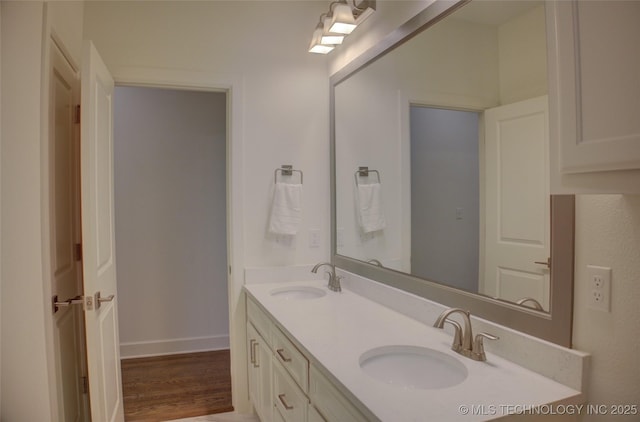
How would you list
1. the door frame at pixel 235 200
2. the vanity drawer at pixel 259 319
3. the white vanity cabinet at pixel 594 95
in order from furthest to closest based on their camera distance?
1. the door frame at pixel 235 200
2. the vanity drawer at pixel 259 319
3. the white vanity cabinet at pixel 594 95

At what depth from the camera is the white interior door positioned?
1.67 meters

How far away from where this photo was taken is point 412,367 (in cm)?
139

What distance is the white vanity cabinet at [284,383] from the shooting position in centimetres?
123

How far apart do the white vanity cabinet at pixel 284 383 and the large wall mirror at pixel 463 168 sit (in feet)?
1.99

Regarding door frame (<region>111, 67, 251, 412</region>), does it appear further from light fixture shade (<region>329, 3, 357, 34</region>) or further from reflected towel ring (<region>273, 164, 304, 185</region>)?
light fixture shade (<region>329, 3, 357, 34</region>)

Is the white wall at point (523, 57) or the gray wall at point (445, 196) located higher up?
the white wall at point (523, 57)

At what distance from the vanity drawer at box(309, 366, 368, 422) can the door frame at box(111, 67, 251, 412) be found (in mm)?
1238

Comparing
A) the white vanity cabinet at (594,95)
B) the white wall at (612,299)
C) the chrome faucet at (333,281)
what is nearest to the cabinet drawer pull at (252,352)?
the chrome faucet at (333,281)

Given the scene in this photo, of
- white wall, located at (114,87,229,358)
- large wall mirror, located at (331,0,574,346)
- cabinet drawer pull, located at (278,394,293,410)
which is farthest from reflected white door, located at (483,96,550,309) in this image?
white wall, located at (114,87,229,358)

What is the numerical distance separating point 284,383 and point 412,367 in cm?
61

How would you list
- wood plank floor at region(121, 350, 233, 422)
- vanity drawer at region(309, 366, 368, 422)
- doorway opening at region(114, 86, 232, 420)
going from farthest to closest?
doorway opening at region(114, 86, 232, 420) < wood plank floor at region(121, 350, 233, 422) < vanity drawer at region(309, 366, 368, 422)

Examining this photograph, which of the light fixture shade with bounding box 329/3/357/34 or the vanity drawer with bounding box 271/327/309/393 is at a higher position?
the light fixture shade with bounding box 329/3/357/34

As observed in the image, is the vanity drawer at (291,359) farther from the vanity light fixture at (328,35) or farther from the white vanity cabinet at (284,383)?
the vanity light fixture at (328,35)

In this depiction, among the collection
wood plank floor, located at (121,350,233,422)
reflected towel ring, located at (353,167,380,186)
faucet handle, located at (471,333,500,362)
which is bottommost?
wood plank floor, located at (121,350,233,422)
